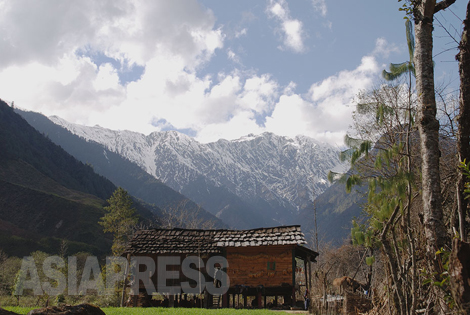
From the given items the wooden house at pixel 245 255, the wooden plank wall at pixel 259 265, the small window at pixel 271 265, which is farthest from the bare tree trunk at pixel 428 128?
the small window at pixel 271 265

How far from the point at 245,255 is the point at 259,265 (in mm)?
815

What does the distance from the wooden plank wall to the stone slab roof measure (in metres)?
0.52

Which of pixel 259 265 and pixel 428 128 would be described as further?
pixel 259 265

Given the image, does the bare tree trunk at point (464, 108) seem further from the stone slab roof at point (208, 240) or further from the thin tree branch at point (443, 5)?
the stone slab roof at point (208, 240)

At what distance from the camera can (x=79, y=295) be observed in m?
28.5

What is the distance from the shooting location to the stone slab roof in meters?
17.0

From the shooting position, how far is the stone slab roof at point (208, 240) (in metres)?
17.0

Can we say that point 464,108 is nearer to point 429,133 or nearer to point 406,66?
point 429,133

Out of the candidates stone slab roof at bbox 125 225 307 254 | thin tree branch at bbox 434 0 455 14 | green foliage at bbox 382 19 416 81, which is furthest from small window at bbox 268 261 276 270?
thin tree branch at bbox 434 0 455 14

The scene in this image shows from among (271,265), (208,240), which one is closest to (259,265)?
(271,265)

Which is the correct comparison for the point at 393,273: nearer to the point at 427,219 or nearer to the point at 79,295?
the point at 427,219

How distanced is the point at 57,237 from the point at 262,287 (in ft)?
236

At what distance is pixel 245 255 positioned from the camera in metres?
17.6

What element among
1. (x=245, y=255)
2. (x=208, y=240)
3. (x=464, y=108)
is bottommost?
(x=245, y=255)
